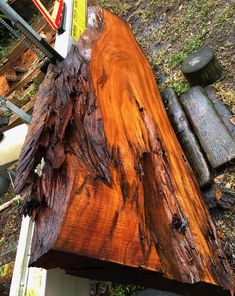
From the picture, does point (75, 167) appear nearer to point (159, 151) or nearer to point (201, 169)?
point (159, 151)

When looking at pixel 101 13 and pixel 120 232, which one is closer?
pixel 120 232

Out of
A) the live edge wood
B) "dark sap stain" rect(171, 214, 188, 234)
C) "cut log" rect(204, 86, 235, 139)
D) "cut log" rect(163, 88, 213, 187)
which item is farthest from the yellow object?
"dark sap stain" rect(171, 214, 188, 234)

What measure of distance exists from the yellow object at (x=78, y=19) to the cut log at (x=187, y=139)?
115cm

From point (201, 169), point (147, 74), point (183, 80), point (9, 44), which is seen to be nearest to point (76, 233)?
point (201, 169)

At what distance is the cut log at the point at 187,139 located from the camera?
3.09 m

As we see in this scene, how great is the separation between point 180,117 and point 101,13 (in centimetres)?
140

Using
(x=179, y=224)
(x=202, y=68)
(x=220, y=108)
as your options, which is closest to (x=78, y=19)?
(x=202, y=68)

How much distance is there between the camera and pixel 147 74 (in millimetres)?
3744

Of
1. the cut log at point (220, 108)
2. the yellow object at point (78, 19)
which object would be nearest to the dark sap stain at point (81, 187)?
the cut log at point (220, 108)

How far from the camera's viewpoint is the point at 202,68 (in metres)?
3.59

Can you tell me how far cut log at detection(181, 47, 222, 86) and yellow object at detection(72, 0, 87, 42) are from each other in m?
1.23

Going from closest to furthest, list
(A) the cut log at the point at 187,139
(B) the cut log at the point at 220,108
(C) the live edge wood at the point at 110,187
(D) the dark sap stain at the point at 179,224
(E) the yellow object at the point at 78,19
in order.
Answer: (C) the live edge wood at the point at 110,187
(D) the dark sap stain at the point at 179,224
(A) the cut log at the point at 187,139
(B) the cut log at the point at 220,108
(E) the yellow object at the point at 78,19

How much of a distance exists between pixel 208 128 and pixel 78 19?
2024 mm

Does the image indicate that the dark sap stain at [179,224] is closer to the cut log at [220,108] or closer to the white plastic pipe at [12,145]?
the cut log at [220,108]
